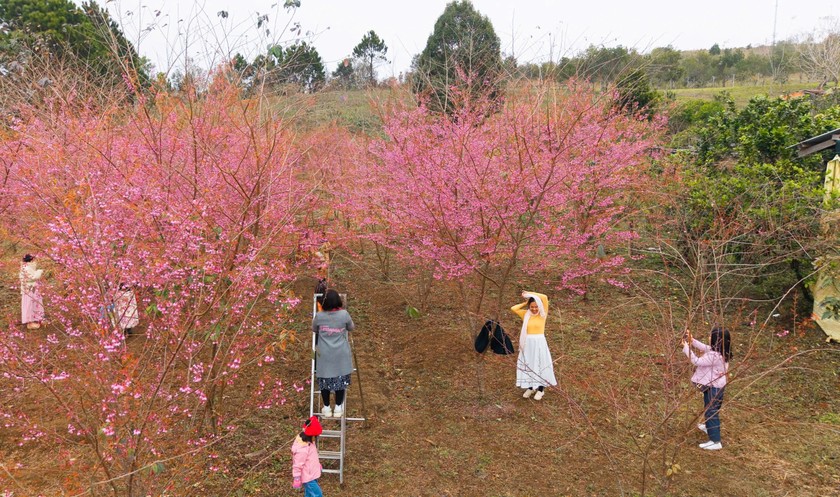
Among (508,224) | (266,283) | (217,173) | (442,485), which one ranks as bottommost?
(442,485)

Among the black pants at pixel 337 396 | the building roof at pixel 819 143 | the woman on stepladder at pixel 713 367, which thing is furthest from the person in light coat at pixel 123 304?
the building roof at pixel 819 143

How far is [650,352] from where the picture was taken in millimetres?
6922

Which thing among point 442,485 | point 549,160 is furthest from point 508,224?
point 442,485

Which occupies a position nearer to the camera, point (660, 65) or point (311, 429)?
point (311, 429)

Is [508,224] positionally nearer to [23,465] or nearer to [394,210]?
[394,210]

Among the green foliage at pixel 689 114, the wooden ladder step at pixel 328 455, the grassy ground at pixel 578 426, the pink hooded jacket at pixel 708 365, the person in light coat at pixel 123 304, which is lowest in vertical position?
the grassy ground at pixel 578 426

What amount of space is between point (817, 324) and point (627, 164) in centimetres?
383

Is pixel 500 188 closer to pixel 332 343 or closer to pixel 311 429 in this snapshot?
pixel 332 343

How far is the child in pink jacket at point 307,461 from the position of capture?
3914 millimetres

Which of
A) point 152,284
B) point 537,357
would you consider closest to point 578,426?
point 537,357

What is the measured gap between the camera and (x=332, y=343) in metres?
4.84

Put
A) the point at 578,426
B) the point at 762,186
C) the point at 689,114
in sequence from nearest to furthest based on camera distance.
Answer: the point at 578,426, the point at 762,186, the point at 689,114

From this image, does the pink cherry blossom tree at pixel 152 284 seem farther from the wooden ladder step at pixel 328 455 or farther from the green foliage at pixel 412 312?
the green foliage at pixel 412 312

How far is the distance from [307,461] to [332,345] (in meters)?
1.19
